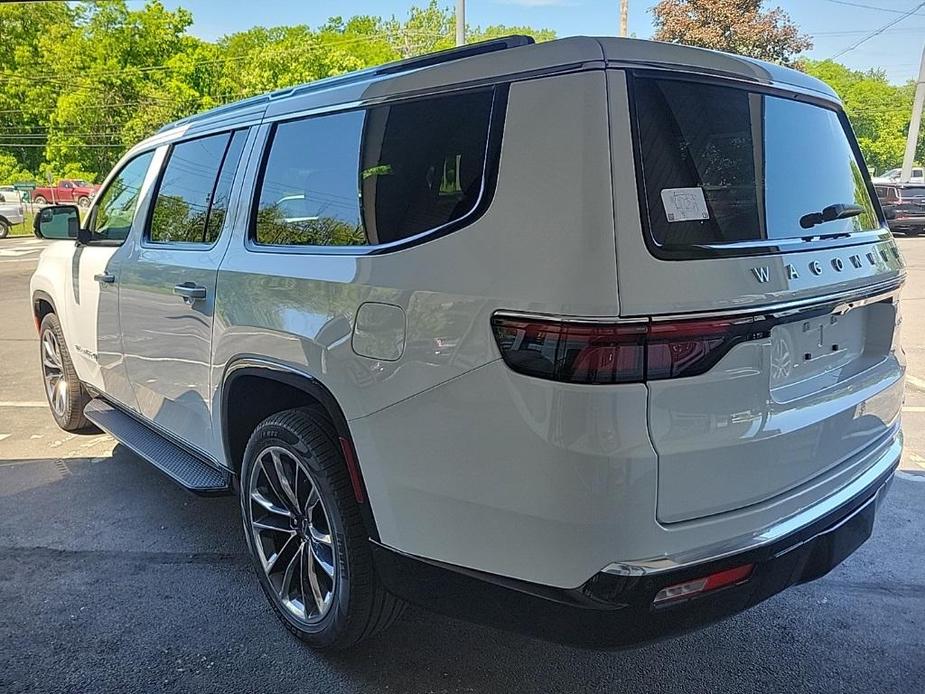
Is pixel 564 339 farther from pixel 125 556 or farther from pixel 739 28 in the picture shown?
pixel 739 28

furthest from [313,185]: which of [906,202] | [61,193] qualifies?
[61,193]

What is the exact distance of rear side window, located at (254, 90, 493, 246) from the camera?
2.11 metres

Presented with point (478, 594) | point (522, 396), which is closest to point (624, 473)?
point (522, 396)

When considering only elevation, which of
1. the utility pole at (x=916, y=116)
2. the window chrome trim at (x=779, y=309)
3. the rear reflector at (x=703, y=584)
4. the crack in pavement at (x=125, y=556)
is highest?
the utility pole at (x=916, y=116)

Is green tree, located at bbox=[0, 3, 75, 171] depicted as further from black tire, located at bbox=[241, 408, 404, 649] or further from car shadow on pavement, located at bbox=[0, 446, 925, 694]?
black tire, located at bbox=[241, 408, 404, 649]

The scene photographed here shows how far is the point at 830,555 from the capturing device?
2256mm

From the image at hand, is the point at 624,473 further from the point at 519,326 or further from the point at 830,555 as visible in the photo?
the point at 830,555

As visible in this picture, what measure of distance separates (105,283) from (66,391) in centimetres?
143

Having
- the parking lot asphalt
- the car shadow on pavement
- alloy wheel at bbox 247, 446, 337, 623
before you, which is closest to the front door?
the parking lot asphalt

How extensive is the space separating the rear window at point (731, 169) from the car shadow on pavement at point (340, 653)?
1461 millimetres

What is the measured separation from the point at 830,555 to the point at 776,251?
3.11 feet

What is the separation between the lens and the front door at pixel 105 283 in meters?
3.91

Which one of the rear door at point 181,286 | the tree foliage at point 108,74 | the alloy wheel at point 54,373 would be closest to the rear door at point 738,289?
the rear door at point 181,286

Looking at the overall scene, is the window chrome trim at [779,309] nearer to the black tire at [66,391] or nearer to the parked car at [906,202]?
the black tire at [66,391]
